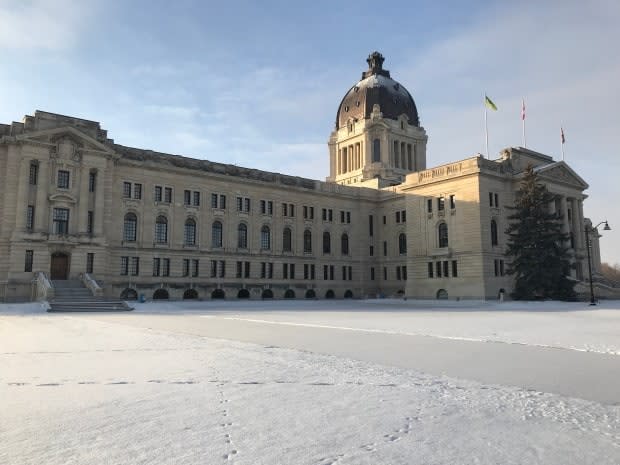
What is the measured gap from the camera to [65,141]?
5047 cm

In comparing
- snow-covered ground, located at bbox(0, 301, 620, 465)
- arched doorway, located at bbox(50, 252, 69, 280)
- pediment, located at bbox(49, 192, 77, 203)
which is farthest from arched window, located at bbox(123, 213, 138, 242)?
snow-covered ground, located at bbox(0, 301, 620, 465)

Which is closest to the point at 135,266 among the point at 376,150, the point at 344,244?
the point at 344,244

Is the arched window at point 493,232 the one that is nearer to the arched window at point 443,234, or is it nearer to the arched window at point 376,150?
the arched window at point 443,234

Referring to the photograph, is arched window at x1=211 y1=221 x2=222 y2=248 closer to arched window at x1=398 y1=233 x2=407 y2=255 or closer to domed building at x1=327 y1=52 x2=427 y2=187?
arched window at x1=398 y1=233 x2=407 y2=255

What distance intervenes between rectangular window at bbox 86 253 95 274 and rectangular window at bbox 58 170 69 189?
6.99 m

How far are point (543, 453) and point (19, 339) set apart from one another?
16.5 m

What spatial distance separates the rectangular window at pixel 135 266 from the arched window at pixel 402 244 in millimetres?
34825

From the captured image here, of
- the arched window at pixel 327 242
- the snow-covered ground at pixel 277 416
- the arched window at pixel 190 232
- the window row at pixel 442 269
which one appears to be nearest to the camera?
the snow-covered ground at pixel 277 416

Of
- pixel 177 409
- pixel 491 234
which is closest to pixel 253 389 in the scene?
pixel 177 409

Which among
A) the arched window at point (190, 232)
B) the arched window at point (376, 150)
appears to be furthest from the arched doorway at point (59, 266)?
the arched window at point (376, 150)

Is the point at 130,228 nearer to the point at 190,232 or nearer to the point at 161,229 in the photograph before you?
the point at 161,229

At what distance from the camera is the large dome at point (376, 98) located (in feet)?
292

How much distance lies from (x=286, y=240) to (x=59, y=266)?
27641 millimetres

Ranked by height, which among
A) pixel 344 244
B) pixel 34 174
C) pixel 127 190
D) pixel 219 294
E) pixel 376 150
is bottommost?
pixel 219 294
